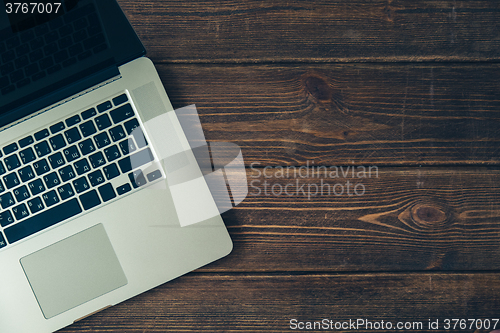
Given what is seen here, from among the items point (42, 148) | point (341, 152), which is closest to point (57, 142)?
point (42, 148)

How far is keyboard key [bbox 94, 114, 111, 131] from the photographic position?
56cm

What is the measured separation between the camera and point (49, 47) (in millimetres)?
534

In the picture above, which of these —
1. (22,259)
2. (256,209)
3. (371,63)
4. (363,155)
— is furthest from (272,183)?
(22,259)

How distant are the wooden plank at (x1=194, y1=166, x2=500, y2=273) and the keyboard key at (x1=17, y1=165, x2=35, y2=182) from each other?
317 millimetres

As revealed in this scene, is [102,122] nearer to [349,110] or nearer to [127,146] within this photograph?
[127,146]

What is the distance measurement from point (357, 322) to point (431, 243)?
190mm

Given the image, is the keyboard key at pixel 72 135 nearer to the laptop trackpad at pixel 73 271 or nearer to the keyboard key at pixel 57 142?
the keyboard key at pixel 57 142

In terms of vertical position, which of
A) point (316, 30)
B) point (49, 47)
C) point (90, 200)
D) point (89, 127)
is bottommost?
point (90, 200)

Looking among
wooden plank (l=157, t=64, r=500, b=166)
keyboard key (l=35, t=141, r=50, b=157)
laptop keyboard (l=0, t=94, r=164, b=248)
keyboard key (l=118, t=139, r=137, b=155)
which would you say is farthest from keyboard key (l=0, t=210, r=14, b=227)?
wooden plank (l=157, t=64, r=500, b=166)

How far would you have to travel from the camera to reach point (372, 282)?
0.61 metres

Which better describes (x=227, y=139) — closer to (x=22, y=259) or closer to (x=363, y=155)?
(x=363, y=155)

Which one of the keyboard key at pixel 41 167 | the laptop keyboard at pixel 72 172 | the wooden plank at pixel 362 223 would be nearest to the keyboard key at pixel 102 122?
the laptop keyboard at pixel 72 172

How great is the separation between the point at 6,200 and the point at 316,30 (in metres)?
0.59

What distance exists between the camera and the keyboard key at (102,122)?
1.83 ft
